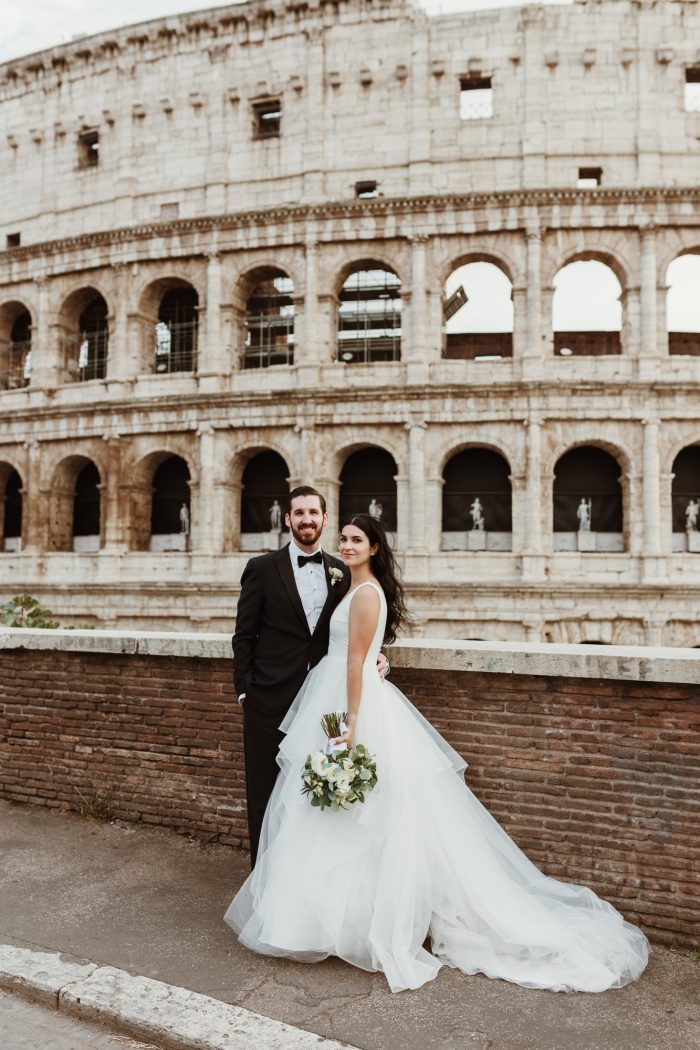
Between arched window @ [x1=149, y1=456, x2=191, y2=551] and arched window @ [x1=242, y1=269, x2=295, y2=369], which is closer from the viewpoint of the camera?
arched window @ [x1=149, y1=456, x2=191, y2=551]

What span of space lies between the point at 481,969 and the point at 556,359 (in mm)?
16131

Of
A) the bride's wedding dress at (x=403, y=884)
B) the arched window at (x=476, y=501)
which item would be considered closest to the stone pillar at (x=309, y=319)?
the arched window at (x=476, y=501)

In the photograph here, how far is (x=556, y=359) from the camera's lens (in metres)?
18.2

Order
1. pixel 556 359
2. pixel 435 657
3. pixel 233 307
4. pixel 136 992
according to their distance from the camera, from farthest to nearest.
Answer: pixel 233 307 < pixel 556 359 < pixel 435 657 < pixel 136 992

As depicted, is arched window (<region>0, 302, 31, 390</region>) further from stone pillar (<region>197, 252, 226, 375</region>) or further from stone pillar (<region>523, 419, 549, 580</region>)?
stone pillar (<region>523, 419, 549, 580</region>)

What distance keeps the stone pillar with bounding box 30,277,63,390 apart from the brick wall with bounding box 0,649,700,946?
16599mm

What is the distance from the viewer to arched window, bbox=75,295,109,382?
22328 mm

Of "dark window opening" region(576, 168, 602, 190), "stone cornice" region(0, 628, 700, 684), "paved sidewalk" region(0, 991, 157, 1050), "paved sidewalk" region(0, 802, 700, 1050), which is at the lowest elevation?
"paved sidewalk" region(0, 991, 157, 1050)

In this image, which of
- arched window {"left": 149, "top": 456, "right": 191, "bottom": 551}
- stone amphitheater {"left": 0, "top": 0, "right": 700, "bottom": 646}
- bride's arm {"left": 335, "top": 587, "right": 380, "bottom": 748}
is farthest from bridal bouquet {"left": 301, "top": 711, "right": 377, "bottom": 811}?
arched window {"left": 149, "top": 456, "right": 191, "bottom": 551}

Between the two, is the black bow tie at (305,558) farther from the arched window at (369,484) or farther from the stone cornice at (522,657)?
the arched window at (369,484)

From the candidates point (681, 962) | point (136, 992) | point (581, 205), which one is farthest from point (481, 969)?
point (581, 205)

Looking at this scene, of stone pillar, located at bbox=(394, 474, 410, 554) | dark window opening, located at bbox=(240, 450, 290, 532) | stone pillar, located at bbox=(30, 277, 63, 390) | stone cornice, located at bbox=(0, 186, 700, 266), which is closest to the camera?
stone cornice, located at bbox=(0, 186, 700, 266)

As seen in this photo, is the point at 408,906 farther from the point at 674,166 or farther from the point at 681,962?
the point at 674,166

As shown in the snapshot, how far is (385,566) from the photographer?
14.2 feet
